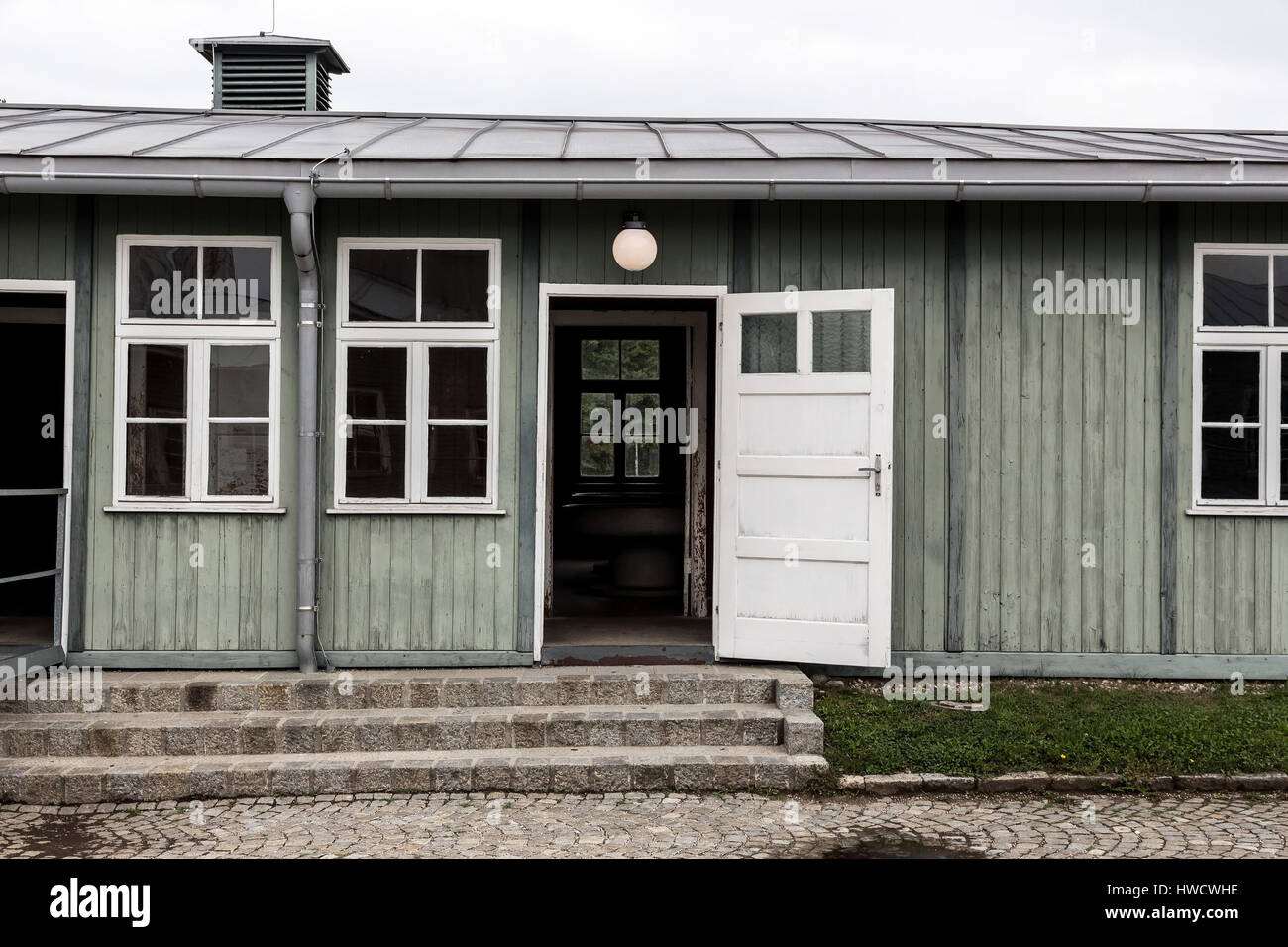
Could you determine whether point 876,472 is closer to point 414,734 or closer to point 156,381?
point 414,734

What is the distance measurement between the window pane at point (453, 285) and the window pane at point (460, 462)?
607 millimetres

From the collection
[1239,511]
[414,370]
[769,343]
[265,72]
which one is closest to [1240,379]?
[1239,511]

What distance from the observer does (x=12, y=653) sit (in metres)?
5.32

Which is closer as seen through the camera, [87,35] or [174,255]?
[174,255]

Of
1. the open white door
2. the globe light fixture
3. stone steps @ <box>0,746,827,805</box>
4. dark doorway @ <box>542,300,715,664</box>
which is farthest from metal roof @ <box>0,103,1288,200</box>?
stone steps @ <box>0,746,827,805</box>

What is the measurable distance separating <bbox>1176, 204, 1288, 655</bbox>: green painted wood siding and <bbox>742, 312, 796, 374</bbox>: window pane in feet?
7.21

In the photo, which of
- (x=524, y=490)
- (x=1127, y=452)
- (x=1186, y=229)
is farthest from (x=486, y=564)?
(x=1186, y=229)

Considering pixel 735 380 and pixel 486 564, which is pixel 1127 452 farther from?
pixel 486 564

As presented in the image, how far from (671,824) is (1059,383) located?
3309mm

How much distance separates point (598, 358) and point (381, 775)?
19.3 ft

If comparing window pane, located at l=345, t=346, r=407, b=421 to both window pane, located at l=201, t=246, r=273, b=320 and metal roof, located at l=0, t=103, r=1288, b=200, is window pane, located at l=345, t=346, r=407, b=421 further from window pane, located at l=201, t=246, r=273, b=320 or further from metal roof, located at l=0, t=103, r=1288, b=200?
metal roof, located at l=0, t=103, r=1288, b=200

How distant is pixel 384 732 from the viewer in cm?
500

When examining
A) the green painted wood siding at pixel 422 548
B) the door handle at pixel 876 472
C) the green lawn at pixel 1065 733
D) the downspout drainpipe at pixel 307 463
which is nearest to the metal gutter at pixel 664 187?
the green painted wood siding at pixel 422 548

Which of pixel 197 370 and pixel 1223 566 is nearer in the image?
pixel 197 370
